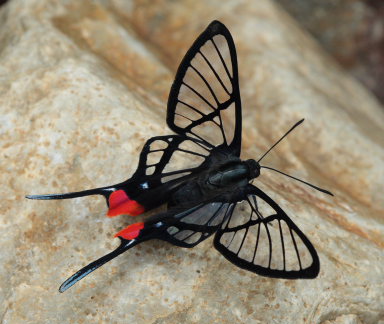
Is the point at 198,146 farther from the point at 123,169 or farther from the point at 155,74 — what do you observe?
the point at 155,74

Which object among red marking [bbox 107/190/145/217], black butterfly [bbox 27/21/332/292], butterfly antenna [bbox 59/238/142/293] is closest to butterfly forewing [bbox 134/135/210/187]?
black butterfly [bbox 27/21/332/292]

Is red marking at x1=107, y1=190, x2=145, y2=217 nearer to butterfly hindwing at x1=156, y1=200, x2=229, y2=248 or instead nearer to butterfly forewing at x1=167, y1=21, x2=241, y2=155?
butterfly hindwing at x1=156, y1=200, x2=229, y2=248

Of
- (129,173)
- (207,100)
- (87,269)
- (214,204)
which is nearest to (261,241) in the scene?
(214,204)

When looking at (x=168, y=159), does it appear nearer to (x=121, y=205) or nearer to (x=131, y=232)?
(x=121, y=205)

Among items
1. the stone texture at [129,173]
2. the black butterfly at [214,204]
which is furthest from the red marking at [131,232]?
the stone texture at [129,173]

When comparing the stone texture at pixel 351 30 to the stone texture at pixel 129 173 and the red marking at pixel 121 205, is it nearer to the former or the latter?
the stone texture at pixel 129 173

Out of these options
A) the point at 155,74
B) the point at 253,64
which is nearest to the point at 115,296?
the point at 155,74

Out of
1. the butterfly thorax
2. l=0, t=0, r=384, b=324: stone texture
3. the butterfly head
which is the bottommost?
l=0, t=0, r=384, b=324: stone texture
